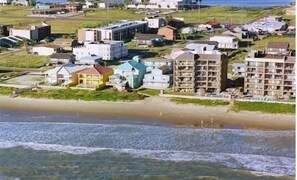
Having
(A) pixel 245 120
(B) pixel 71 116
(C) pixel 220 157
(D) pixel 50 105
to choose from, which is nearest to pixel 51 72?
(D) pixel 50 105

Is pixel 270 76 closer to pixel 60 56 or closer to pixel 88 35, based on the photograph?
pixel 60 56

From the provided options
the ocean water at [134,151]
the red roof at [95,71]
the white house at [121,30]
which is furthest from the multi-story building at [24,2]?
the ocean water at [134,151]

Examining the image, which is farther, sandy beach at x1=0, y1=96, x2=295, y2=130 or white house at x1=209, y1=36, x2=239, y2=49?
white house at x1=209, y1=36, x2=239, y2=49

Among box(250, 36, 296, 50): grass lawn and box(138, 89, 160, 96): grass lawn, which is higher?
box(250, 36, 296, 50): grass lawn

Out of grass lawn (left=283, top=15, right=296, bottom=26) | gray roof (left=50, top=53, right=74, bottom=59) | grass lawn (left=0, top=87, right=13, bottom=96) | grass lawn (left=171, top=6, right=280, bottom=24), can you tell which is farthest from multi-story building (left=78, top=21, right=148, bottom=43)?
grass lawn (left=283, top=15, right=296, bottom=26)

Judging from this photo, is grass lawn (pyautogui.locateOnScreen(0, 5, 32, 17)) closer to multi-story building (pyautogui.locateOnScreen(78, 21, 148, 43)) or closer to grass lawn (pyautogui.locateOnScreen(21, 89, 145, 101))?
multi-story building (pyautogui.locateOnScreen(78, 21, 148, 43))

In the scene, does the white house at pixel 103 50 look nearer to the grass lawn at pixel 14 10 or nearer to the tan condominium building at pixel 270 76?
the tan condominium building at pixel 270 76

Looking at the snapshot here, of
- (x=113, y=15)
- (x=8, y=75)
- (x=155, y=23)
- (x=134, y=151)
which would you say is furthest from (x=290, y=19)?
(x=134, y=151)

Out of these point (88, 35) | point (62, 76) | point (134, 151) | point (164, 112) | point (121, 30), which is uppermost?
point (121, 30)
